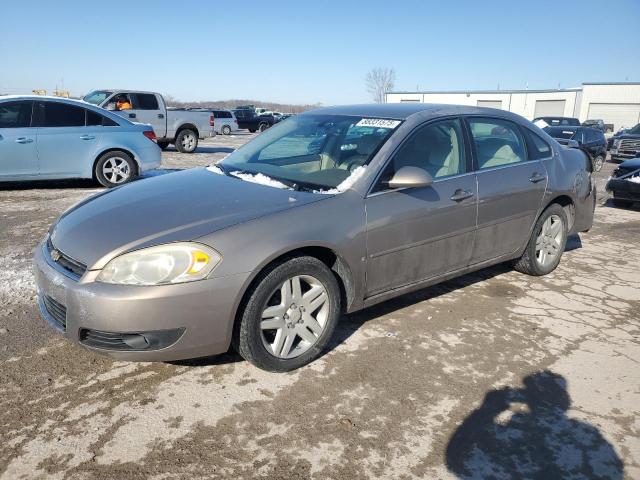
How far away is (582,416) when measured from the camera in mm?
2744

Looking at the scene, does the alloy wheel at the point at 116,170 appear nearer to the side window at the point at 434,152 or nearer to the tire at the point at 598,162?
the side window at the point at 434,152

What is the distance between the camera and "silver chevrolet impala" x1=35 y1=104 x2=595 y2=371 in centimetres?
267

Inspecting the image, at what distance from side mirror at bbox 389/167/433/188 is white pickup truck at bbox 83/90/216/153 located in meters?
12.1

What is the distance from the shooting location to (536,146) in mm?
4766

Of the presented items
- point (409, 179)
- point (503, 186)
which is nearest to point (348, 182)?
→ point (409, 179)

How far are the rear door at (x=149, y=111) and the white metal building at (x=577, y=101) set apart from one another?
128ft

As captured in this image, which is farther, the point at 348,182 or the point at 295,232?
the point at 348,182

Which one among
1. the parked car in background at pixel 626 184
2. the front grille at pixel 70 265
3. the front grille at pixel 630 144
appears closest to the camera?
the front grille at pixel 70 265

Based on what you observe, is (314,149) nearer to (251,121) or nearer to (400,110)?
(400,110)

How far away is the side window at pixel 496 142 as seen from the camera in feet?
13.8

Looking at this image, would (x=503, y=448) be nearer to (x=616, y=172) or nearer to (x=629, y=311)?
(x=629, y=311)

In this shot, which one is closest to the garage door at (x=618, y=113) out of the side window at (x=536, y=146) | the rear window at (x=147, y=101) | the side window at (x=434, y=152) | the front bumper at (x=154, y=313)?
the rear window at (x=147, y=101)

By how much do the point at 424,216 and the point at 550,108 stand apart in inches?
2314

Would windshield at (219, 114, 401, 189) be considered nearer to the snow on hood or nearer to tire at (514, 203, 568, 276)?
the snow on hood
